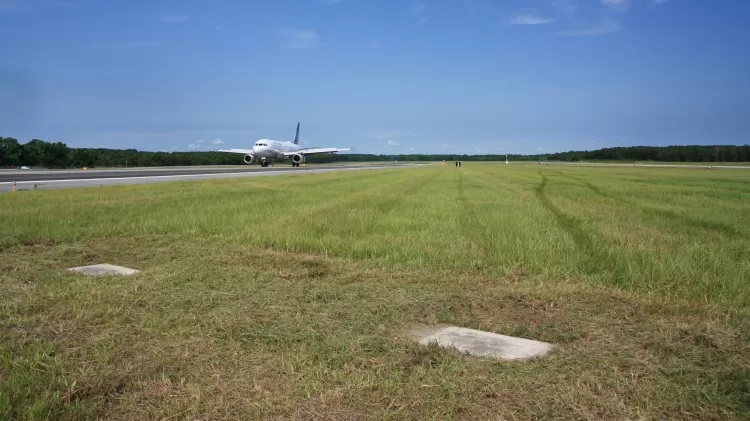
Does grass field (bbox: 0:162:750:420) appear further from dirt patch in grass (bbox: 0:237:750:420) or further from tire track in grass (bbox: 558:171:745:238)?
tire track in grass (bbox: 558:171:745:238)

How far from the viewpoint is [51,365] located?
11.8ft

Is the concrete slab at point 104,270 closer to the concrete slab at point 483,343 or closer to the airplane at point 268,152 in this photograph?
the concrete slab at point 483,343

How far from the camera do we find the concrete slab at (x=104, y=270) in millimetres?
6684

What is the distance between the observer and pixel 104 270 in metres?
6.93

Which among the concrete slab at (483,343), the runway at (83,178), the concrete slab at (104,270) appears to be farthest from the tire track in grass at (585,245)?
the runway at (83,178)

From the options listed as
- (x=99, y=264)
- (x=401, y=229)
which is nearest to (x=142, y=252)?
(x=99, y=264)

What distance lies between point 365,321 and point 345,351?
0.81 m

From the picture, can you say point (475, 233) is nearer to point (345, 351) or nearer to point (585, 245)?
point (585, 245)

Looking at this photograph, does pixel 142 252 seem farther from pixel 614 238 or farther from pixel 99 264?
pixel 614 238

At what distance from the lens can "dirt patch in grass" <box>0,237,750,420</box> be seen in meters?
3.16

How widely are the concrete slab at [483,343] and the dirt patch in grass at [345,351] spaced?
0.15 m

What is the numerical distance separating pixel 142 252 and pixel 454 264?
193 inches

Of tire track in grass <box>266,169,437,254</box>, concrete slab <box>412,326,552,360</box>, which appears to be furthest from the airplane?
concrete slab <box>412,326,552,360</box>

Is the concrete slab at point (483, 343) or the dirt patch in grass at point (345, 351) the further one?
the concrete slab at point (483, 343)
